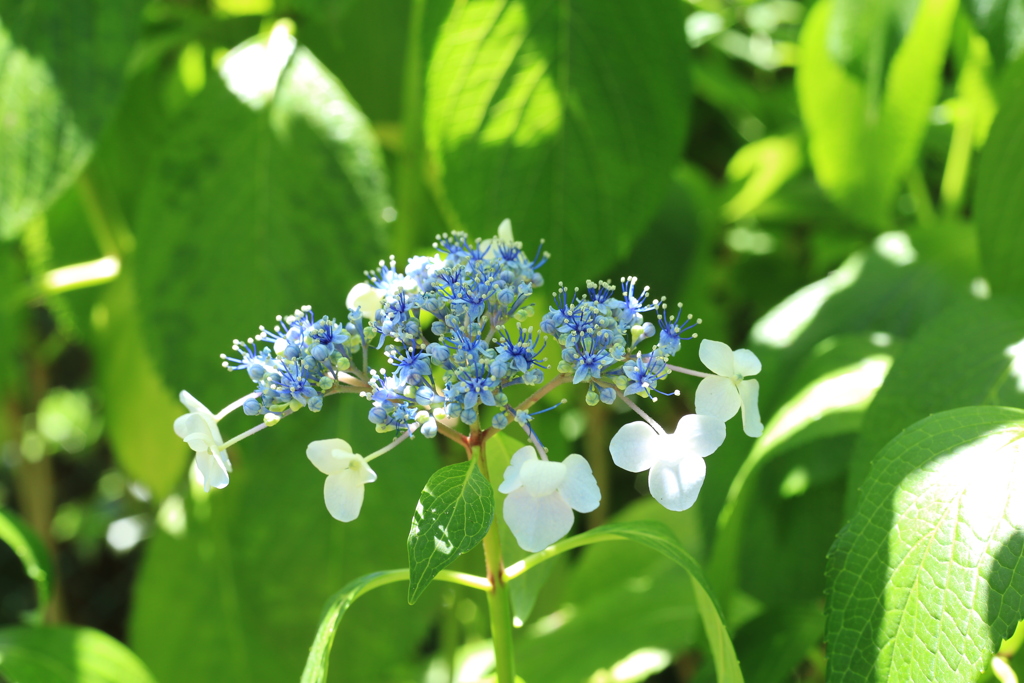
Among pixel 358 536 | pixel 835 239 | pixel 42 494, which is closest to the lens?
pixel 358 536

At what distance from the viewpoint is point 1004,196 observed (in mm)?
456

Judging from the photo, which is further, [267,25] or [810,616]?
[267,25]

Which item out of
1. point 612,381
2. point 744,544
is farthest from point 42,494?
point 612,381

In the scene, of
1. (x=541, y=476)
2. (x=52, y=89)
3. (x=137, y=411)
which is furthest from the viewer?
(x=137, y=411)

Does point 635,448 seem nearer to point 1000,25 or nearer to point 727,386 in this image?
point 727,386

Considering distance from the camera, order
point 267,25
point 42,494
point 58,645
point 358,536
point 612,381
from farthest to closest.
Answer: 1. point 42,494
2. point 267,25
3. point 358,536
4. point 58,645
5. point 612,381

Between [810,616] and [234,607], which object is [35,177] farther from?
[810,616]

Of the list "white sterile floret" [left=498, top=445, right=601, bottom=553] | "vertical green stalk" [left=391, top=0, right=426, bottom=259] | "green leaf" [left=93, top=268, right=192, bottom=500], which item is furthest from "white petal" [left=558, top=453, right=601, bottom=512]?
"green leaf" [left=93, top=268, right=192, bottom=500]

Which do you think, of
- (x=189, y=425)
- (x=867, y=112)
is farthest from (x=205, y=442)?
(x=867, y=112)

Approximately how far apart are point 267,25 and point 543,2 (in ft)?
0.80

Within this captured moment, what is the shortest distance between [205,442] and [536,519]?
108 millimetres

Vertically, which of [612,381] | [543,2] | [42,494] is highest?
[543,2]

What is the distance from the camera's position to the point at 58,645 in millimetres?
434

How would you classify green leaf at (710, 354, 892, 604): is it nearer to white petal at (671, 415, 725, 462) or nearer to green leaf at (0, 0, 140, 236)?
white petal at (671, 415, 725, 462)
